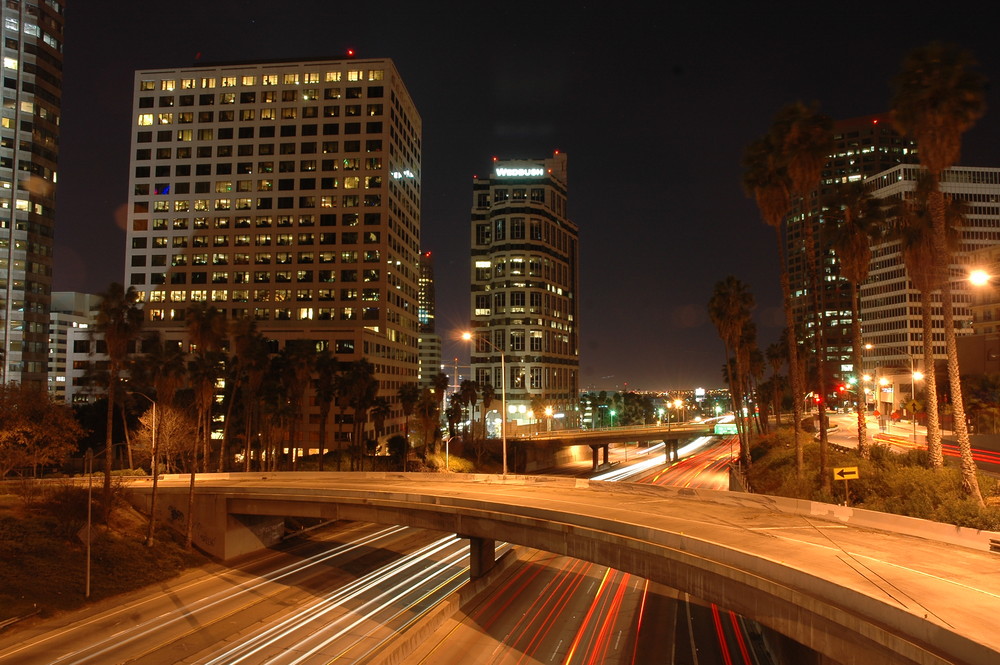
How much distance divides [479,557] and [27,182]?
98.8 metres

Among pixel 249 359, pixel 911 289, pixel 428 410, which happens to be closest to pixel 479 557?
pixel 249 359

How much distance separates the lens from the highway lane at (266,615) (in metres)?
24.8

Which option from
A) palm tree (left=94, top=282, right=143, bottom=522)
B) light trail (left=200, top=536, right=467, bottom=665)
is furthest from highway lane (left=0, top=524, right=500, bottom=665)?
palm tree (left=94, top=282, right=143, bottom=522)

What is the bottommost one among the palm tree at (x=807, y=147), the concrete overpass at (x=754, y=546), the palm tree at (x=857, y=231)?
the concrete overpass at (x=754, y=546)

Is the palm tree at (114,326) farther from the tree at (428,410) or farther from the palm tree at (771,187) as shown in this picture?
the tree at (428,410)

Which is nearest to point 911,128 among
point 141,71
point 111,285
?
point 111,285

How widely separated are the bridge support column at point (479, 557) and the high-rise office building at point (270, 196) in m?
64.6

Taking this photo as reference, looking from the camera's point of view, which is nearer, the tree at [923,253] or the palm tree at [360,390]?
the tree at [923,253]

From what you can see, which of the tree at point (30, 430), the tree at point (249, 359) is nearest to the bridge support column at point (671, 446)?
the tree at point (249, 359)

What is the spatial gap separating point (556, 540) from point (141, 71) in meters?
111

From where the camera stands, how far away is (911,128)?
25.3 m

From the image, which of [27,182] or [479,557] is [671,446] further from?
[27,182]

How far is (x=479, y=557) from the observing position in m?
33.2

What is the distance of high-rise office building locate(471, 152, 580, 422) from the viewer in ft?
513
